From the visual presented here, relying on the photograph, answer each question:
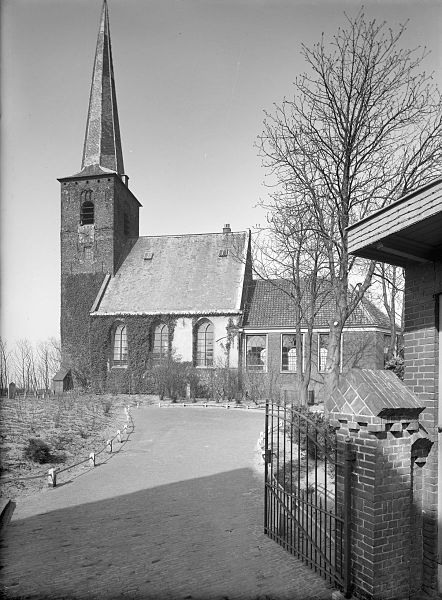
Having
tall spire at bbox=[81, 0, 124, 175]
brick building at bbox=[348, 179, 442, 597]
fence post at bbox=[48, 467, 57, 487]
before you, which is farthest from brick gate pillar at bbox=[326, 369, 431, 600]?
tall spire at bbox=[81, 0, 124, 175]

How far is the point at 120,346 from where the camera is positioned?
30969 mm

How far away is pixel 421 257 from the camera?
5008 mm

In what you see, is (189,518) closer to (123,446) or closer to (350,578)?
(350,578)

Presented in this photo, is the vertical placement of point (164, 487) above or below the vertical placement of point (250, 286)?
below

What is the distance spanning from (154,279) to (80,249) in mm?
5607

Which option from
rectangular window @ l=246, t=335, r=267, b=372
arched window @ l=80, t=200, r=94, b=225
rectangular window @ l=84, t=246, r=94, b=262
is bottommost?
rectangular window @ l=246, t=335, r=267, b=372

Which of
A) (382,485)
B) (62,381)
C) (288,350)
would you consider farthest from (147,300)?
(382,485)

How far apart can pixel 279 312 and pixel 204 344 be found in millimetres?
5143

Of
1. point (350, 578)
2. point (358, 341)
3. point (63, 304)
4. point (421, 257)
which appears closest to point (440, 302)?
point (421, 257)

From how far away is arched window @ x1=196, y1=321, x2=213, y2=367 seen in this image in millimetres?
29531

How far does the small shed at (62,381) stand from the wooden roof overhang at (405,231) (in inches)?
1059

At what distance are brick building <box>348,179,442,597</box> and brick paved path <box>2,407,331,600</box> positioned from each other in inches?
40.8

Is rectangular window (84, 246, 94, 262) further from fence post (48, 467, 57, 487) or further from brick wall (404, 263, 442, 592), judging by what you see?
brick wall (404, 263, 442, 592)

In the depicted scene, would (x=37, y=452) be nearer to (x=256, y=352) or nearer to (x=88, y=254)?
(x=256, y=352)
